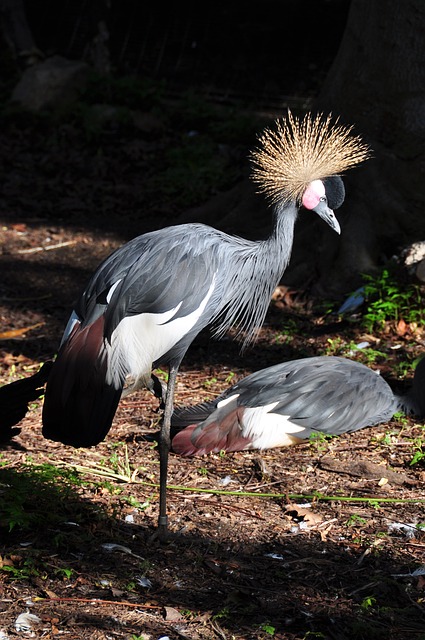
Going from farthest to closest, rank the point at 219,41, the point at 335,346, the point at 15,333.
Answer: the point at 219,41, the point at 15,333, the point at 335,346

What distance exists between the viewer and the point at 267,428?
4238mm

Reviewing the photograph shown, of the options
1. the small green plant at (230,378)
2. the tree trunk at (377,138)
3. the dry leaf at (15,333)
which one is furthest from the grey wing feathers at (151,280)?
the tree trunk at (377,138)

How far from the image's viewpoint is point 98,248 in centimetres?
745

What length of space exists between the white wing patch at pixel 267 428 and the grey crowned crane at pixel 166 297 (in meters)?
0.55

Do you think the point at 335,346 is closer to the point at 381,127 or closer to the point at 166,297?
the point at 381,127

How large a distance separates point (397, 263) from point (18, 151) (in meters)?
5.63

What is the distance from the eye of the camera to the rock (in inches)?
407

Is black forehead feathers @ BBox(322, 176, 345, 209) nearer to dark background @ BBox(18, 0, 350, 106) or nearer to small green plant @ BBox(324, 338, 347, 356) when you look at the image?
small green plant @ BBox(324, 338, 347, 356)

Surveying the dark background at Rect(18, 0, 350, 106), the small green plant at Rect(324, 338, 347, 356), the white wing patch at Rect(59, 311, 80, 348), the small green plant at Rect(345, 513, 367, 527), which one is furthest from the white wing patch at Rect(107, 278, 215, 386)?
the dark background at Rect(18, 0, 350, 106)

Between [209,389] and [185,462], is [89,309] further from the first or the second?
[209,389]

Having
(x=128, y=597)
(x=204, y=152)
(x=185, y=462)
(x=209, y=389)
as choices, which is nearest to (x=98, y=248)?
(x=204, y=152)

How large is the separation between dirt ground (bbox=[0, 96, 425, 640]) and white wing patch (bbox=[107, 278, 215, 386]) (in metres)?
0.62

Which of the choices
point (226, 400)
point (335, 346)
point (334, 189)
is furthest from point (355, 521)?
point (335, 346)

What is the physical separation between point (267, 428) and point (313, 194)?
1.20m
